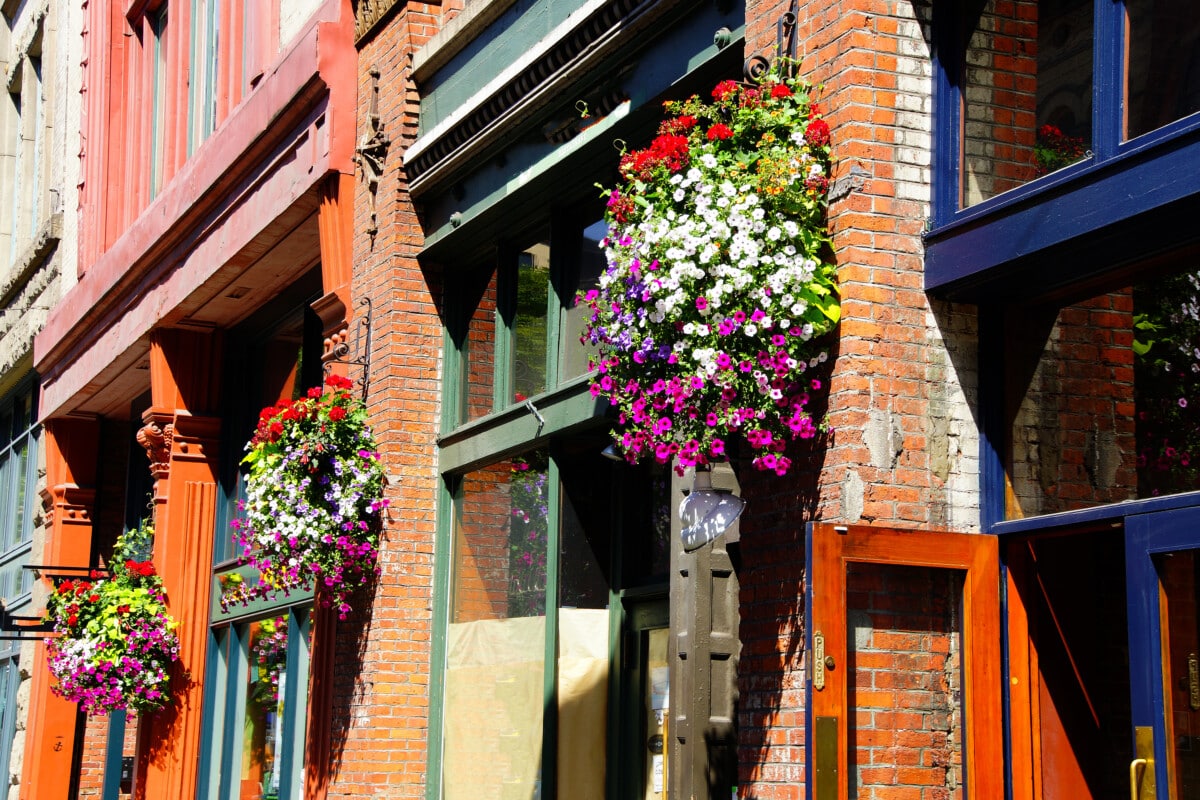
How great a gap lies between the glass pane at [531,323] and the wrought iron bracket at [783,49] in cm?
292

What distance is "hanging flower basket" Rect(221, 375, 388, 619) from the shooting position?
996 centimetres

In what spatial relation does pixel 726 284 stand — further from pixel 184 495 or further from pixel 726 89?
pixel 184 495

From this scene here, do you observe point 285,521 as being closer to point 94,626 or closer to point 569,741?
point 569,741

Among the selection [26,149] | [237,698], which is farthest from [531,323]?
[26,149]

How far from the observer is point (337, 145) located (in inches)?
436

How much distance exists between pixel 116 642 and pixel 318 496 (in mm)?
5014

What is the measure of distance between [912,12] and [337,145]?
555 centimetres

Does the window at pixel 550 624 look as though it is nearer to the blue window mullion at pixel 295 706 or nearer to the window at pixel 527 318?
the window at pixel 527 318

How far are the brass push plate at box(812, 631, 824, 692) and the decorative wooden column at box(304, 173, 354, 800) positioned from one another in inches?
212

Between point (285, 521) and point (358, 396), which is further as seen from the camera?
point (358, 396)

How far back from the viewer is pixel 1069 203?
5.64m

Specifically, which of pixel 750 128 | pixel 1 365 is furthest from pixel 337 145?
pixel 1 365

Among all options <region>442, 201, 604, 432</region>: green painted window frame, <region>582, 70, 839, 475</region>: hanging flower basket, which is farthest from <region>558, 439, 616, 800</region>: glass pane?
<region>582, 70, 839, 475</region>: hanging flower basket

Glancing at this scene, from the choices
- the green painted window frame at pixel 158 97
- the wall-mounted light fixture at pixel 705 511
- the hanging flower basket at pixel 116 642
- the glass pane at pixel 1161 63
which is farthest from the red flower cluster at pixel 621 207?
the green painted window frame at pixel 158 97
